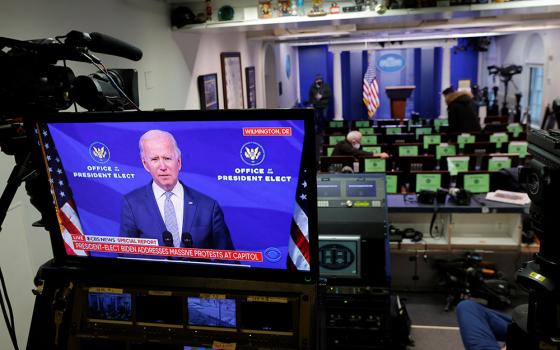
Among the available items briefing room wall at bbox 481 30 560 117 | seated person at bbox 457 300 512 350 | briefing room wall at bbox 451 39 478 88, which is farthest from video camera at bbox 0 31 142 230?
briefing room wall at bbox 451 39 478 88

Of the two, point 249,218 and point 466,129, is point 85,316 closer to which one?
A: point 249,218

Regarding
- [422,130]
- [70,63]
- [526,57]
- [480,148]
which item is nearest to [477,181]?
[480,148]

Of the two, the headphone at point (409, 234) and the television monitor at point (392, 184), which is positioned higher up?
the television monitor at point (392, 184)

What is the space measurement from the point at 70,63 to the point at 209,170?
9.19 feet

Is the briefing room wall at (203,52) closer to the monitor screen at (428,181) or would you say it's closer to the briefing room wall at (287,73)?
the monitor screen at (428,181)

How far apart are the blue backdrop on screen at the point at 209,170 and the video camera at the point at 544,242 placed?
82cm

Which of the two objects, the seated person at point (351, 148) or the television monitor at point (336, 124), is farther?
the television monitor at point (336, 124)

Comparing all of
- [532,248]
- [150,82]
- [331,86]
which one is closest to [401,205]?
[532,248]

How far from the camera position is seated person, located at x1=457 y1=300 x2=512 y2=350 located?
245 cm

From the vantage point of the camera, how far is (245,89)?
9.67 metres

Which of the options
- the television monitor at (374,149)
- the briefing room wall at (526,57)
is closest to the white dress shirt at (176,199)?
the television monitor at (374,149)

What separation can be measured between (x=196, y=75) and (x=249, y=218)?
5.74 metres

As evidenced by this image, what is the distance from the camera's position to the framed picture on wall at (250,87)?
984 centimetres

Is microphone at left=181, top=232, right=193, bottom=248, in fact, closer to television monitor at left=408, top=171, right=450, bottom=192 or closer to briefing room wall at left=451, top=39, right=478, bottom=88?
television monitor at left=408, top=171, right=450, bottom=192
